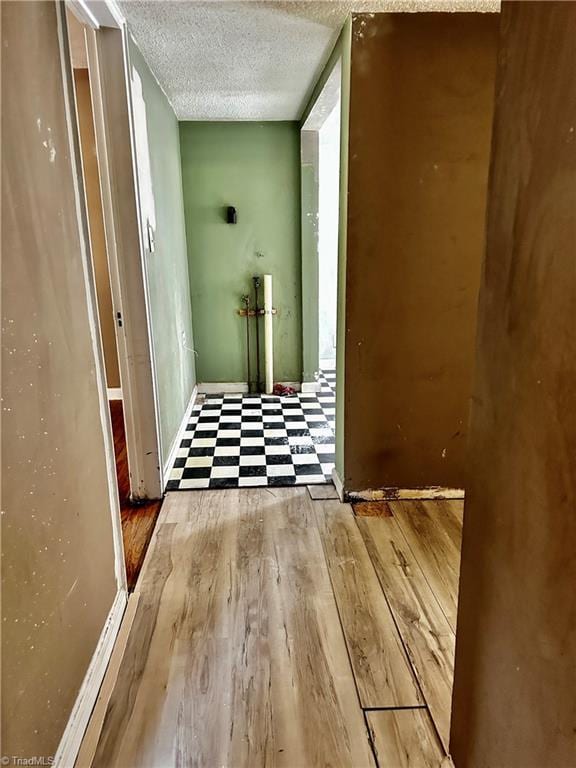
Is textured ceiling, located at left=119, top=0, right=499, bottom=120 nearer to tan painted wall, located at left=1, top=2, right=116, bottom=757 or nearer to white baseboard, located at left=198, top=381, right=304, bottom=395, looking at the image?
tan painted wall, located at left=1, top=2, right=116, bottom=757

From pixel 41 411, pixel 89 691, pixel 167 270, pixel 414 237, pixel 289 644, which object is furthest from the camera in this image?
pixel 167 270

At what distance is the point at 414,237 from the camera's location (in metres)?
2.35

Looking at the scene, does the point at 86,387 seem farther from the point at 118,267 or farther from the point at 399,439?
the point at 399,439

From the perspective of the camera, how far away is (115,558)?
175 centimetres

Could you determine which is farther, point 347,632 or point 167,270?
point 167,270

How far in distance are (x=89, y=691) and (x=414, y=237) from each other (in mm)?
2205

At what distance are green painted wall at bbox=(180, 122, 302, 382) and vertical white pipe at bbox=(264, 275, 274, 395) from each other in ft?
0.48

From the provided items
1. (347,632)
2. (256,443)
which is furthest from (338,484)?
(347,632)

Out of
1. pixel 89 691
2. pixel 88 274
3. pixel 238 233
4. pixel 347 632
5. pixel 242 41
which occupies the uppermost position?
pixel 242 41

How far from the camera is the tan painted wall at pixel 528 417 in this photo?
77cm

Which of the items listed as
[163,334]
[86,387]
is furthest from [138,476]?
[86,387]

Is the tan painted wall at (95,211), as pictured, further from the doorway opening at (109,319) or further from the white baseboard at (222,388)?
the white baseboard at (222,388)

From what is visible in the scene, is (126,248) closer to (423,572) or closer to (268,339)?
(423,572)

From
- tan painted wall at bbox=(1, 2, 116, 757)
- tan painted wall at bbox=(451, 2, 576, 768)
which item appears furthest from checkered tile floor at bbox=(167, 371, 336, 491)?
tan painted wall at bbox=(451, 2, 576, 768)
